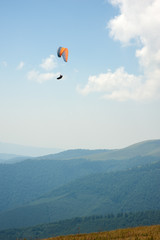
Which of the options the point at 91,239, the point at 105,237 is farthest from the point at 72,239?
the point at 105,237

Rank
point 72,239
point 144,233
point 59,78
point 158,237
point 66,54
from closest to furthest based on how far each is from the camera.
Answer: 1. point 158,237
2. point 72,239
3. point 144,233
4. point 59,78
5. point 66,54

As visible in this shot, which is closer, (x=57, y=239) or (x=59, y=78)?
(x=57, y=239)

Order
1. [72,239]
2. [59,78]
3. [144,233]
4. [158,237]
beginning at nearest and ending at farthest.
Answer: [158,237]
[72,239]
[144,233]
[59,78]

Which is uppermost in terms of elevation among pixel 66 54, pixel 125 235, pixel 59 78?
pixel 66 54

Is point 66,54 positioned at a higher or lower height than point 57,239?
higher

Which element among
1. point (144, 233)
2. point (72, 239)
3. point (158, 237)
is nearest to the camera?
point (158, 237)

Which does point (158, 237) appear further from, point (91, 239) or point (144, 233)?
point (91, 239)

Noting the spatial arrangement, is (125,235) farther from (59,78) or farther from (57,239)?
(59,78)

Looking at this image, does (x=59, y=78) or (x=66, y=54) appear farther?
(x=66, y=54)

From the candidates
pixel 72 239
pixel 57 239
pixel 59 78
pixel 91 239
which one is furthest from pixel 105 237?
pixel 59 78
